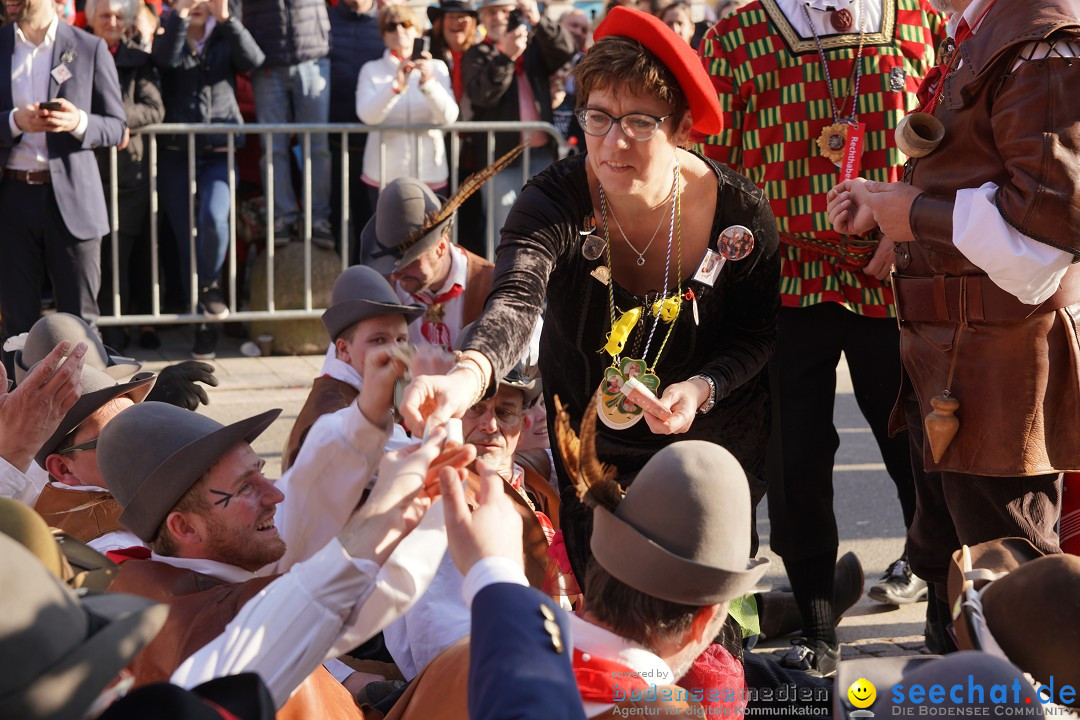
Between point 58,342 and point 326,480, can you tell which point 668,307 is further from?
point 58,342

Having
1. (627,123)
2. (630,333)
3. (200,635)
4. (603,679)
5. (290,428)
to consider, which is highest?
(627,123)

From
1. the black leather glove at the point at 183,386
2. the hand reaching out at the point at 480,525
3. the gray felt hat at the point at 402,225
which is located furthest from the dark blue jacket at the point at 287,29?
the hand reaching out at the point at 480,525

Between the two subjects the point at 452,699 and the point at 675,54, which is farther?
the point at 675,54

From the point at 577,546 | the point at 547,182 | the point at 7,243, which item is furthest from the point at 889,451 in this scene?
the point at 7,243

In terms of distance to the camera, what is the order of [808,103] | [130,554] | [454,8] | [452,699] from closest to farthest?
[452,699], [130,554], [808,103], [454,8]

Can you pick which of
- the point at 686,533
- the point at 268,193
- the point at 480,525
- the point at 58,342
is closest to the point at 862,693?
the point at 686,533

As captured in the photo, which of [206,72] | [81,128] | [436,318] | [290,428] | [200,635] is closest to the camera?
[200,635]

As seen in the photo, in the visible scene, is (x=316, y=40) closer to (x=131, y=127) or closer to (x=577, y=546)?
(x=131, y=127)

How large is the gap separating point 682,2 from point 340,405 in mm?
4937

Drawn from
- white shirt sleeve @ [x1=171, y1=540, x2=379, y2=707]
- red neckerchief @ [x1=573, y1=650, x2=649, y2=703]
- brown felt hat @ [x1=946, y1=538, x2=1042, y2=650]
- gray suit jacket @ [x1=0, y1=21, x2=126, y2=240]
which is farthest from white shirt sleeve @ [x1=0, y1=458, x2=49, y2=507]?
gray suit jacket @ [x1=0, y1=21, x2=126, y2=240]

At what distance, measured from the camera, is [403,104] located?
764cm

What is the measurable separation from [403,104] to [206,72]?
3.69 feet

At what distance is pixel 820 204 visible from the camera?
13.1 ft

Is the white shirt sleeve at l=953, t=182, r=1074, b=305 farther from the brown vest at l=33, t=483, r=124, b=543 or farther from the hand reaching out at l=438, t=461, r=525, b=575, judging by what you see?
the brown vest at l=33, t=483, r=124, b=543
